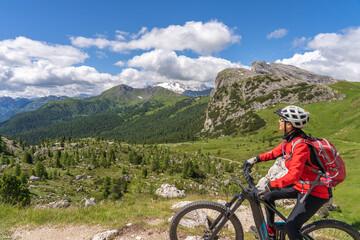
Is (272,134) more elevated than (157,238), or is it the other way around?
(157,238)

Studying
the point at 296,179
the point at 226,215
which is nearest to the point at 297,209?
the point at 296,179

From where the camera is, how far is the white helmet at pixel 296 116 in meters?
5.66

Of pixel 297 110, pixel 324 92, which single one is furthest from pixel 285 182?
pixel 324 92

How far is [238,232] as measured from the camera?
21.1ft

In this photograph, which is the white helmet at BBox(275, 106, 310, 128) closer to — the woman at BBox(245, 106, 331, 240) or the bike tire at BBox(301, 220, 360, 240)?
the woman at BBox(245, 106, 331, 240)

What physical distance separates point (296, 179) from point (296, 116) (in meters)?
2.02

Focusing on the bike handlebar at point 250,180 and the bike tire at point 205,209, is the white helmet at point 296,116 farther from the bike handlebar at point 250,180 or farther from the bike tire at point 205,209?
the bike tire at point 205,209

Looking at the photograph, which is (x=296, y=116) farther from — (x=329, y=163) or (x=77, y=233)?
(x=77, y=233)

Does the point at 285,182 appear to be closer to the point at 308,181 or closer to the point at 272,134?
the point at 308,181

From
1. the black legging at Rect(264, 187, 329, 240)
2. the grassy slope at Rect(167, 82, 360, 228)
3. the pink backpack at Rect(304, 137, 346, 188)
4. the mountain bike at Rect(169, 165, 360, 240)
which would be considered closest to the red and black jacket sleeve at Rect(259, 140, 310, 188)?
the pink backpack at Rect(304, 137, 346, 188)

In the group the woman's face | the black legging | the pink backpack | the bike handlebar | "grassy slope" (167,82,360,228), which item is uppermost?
the woman's face

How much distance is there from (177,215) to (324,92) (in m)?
250

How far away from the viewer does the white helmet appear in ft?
18.6

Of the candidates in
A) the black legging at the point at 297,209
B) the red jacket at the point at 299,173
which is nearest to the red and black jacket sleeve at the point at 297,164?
the red jacket at the point at 299,173
